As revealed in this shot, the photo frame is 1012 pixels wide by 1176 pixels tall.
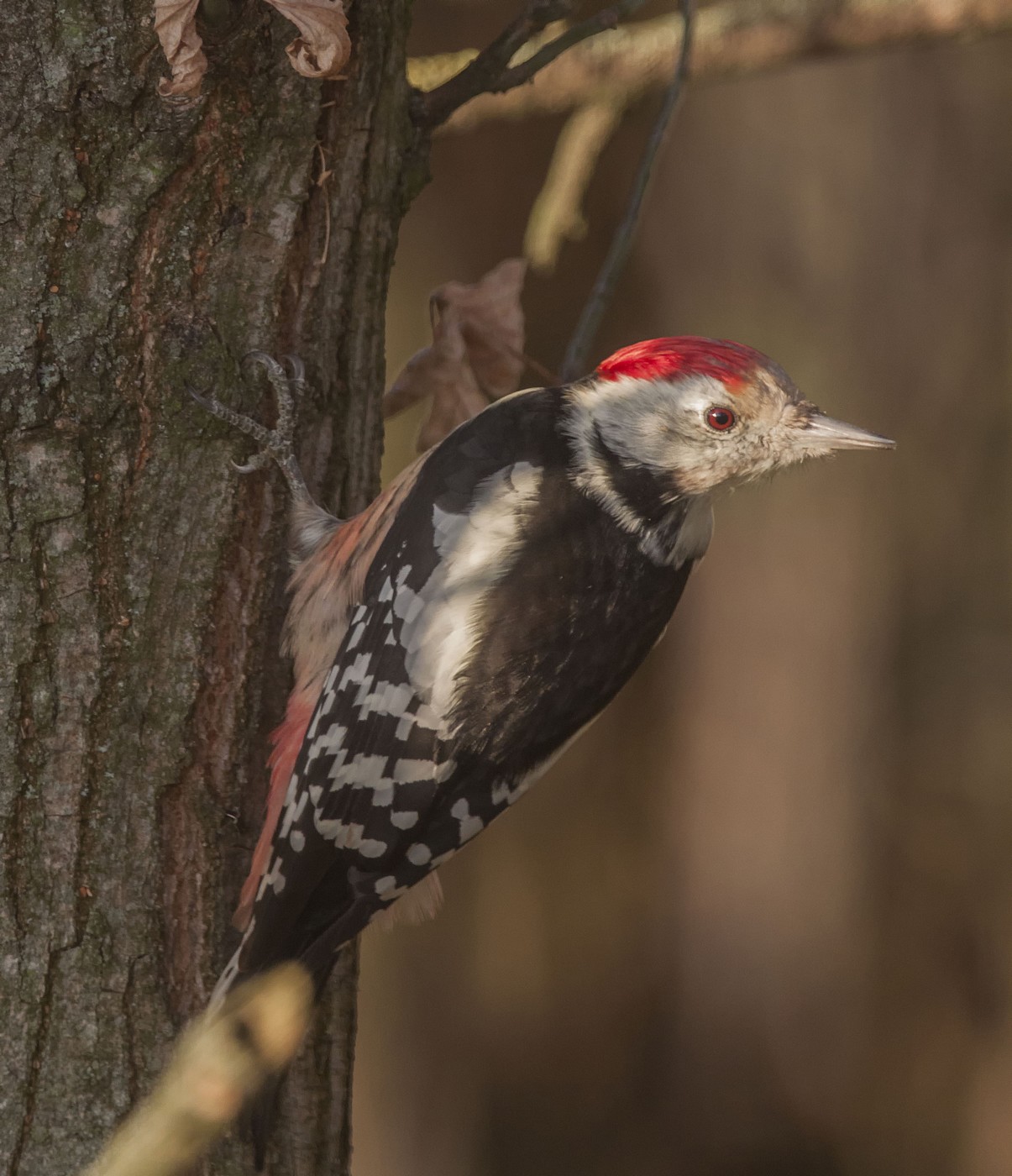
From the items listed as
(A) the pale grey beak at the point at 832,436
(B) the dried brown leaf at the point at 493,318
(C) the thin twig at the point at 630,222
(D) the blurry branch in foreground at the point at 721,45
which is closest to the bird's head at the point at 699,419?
(A) the pale grey beak at the point at 832,436

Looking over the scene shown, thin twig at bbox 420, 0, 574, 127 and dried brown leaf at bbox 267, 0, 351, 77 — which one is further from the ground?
thin twig at bbox 420, 0, 574, 127

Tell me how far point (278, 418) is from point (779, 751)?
3.63 m

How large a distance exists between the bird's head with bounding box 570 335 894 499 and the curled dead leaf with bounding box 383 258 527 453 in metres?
0.28

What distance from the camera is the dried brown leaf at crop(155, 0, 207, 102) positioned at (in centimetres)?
155

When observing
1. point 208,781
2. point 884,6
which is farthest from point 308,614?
point 884,6

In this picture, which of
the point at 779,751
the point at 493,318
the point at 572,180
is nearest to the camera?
the point at 493,318

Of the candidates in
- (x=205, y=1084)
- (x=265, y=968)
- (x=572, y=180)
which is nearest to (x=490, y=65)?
(x=572, y=180)

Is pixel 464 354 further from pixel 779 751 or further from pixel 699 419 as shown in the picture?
pixel 779 751

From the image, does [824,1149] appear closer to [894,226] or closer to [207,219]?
[894,226]

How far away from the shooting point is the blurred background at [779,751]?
16.1 feet

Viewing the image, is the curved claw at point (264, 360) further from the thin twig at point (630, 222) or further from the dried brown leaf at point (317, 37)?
the thin twig at point (630, 222)

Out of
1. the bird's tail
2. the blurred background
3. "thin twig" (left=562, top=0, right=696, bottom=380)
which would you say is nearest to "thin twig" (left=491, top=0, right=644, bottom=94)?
"thin twig" (left=562, top=0, right=696, bottom=380)

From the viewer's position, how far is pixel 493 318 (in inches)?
88.6

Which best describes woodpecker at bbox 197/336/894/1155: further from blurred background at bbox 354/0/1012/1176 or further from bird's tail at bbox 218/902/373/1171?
blurred background at bbox 354/0/1012/1176
